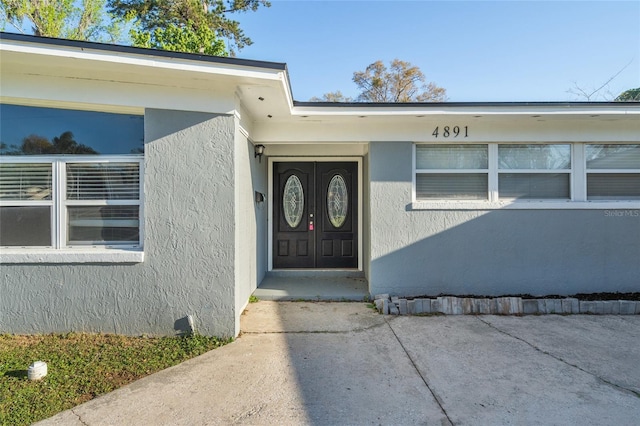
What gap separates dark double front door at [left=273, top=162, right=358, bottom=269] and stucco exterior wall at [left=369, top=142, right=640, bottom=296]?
1485 mm

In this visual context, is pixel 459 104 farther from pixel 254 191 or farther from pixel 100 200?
pixel 100 200

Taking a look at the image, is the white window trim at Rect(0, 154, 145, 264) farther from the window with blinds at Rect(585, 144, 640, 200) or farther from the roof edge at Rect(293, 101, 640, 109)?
the window with blinds at Rect(585, 144, 640, 200)

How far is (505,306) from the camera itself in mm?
5246

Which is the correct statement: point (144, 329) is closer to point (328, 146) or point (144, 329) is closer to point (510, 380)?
point (510, 380)

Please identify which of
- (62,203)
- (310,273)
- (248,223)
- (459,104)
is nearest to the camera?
(62,203)

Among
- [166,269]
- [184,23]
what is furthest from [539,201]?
[184,23]

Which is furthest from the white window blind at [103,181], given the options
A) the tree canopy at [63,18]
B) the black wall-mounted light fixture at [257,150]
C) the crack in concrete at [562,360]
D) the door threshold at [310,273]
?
the tree canopy at [63,18]

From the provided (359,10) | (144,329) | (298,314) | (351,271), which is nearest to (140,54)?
(144,329)

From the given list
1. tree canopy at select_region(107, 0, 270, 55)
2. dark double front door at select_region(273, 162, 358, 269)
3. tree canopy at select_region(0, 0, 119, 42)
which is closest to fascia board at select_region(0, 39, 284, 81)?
dark double front door at select_region(273, 162, 358, 269)

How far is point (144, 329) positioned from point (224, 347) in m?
1.00

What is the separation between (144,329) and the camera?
429 cm

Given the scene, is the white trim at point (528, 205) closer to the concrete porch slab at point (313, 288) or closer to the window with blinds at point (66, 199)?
the concrete porch slab at point (313, 288)

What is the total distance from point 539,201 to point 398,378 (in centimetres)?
409

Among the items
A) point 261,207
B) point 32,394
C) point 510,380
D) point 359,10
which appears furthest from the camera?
point 359,10
